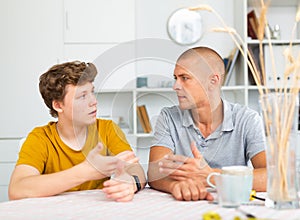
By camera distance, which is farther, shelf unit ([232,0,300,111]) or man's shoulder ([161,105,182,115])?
shelf unit ([232,0,300,111])

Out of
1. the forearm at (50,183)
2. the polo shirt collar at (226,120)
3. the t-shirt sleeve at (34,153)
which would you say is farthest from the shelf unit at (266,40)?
the forearm at (50,183)

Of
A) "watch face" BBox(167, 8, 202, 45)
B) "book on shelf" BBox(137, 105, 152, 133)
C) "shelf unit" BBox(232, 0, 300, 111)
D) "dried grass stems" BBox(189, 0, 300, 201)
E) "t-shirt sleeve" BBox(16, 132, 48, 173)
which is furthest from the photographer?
"watch face" BBox(167, 8, 202, 45)

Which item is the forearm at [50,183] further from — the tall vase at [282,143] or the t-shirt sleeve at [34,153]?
the tall vase at [282,143]

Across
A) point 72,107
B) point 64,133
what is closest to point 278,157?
point 72,107

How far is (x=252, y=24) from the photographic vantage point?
3.66 meters

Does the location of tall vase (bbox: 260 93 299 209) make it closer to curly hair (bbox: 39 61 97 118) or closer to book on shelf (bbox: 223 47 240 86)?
curly hair (bbox: 39 61 97 118)

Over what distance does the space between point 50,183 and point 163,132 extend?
451 millimetres

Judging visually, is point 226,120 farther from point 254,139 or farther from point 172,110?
point 172,110

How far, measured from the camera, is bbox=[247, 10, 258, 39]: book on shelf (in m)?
3.66

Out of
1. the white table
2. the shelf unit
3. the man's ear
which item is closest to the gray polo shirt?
the white table

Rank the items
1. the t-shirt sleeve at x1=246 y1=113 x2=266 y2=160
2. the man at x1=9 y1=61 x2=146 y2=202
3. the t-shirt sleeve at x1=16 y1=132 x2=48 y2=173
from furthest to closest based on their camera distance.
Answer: the t-shirt sleeve at x1=246 y1=113 x2=266 y2=160
the t-shirt sleeve at x1=16 y1=132 x2=48 y2=173
the man at x1=9 y1=61 x2=146 y2=202

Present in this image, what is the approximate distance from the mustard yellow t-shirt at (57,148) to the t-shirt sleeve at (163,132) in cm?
11

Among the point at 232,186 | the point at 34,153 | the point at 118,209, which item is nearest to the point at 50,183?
the point at 34,153

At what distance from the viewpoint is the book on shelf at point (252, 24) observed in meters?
3.66
